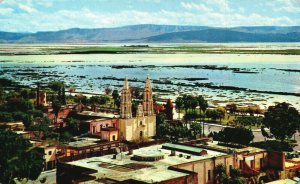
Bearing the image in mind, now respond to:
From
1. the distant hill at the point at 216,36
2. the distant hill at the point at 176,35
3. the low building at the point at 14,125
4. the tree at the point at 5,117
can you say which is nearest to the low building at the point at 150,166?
the low building at the point at 14,125

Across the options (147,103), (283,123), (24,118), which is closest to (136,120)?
(147,103)

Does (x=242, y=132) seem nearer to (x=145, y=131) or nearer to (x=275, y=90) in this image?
(x=145, y=131)

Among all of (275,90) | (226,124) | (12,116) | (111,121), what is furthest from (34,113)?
(275,90)

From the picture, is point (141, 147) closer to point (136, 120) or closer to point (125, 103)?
point (125, 103)

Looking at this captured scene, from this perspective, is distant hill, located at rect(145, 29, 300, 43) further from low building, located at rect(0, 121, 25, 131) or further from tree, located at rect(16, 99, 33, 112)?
low building, located at rect(0, 121, 25, 131)

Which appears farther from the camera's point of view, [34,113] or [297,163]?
[34,113]

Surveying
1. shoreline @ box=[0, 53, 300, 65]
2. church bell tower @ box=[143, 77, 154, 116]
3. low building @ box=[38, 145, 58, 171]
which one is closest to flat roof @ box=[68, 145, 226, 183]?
low building @ box=[38, 145, 58, 171]
